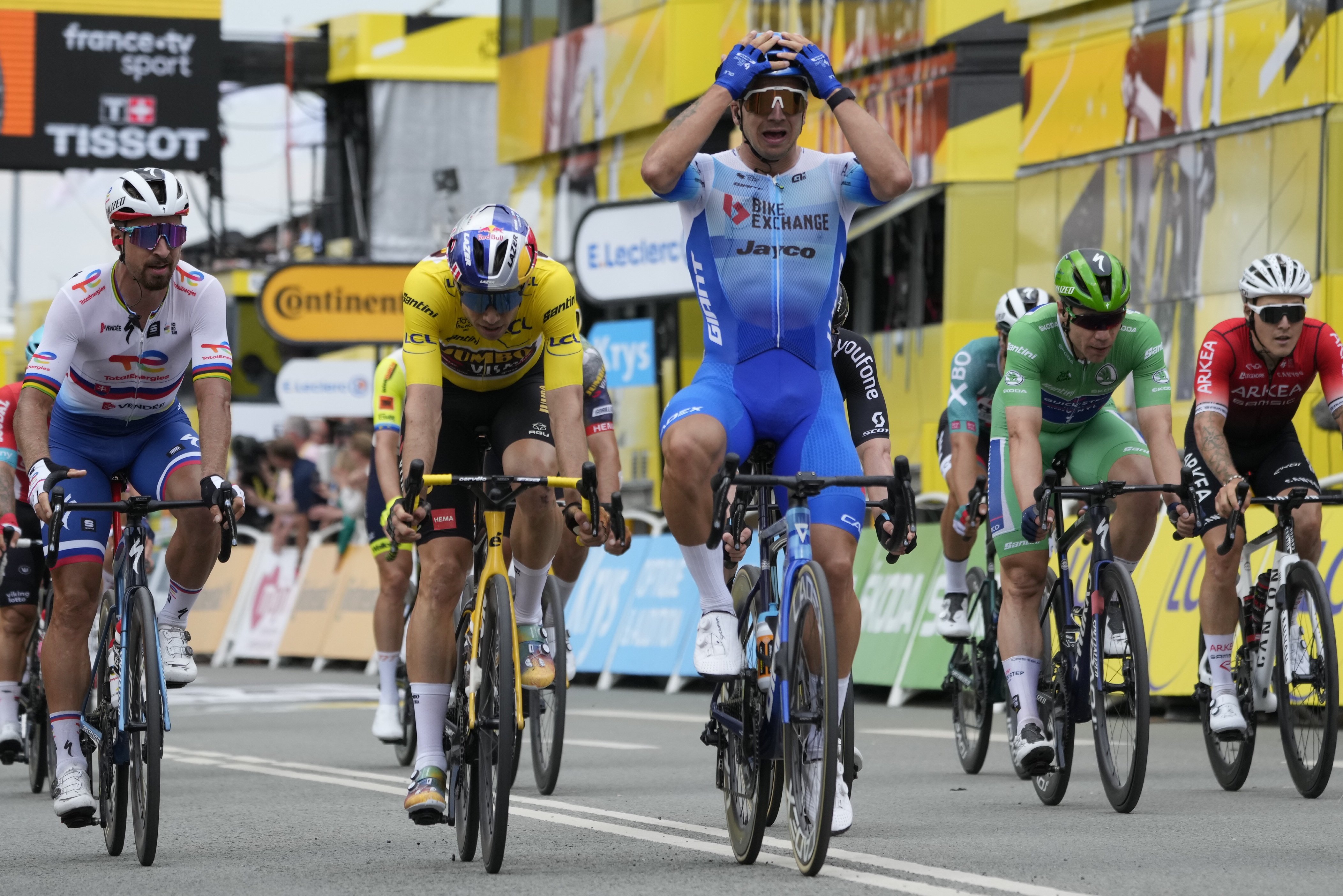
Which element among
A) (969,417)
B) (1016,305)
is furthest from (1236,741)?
(1016,305)

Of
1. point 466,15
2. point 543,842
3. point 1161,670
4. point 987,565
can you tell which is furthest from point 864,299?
point 466,15

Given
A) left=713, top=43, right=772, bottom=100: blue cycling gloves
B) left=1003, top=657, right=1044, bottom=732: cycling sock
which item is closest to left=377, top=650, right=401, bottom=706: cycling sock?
left=1003, top=657, right=1044, bottom=732: cycling sock

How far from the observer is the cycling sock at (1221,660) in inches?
390

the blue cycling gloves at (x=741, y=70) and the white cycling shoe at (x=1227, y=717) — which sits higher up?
the blue cycling gloves at (x=741, y=70)

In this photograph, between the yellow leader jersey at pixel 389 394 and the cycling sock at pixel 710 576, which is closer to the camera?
the cycling sock at pixel 710 576

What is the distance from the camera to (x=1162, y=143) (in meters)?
19.9

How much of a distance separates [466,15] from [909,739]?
132 feet

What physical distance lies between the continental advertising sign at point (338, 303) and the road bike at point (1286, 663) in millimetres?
15098

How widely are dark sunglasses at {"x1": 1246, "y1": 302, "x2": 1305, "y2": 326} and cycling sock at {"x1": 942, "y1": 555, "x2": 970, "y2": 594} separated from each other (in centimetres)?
232

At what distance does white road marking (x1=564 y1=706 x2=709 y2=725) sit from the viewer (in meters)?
14.9

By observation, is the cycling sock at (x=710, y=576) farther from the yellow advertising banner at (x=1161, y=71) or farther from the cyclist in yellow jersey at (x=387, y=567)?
the yellow advertising banner at (x=1161, y=71)

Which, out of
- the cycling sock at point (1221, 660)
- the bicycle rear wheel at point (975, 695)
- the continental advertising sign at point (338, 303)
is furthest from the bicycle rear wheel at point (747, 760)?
the continental advertising sign at point (338, 303)

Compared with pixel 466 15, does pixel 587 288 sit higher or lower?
lower

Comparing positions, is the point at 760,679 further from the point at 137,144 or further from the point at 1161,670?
the point at 137,144
